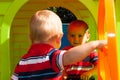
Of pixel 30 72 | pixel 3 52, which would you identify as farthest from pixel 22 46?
pixel 30 72

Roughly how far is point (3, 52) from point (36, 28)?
172 centimetres

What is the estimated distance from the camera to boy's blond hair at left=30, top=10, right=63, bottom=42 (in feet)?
6.05

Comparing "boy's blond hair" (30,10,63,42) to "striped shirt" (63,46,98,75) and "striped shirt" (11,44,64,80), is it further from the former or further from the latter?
"striped shirt" (63,46,98,75)

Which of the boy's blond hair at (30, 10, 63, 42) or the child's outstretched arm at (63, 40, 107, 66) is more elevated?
the boy's blond hair at (30, 10, 63, 42)

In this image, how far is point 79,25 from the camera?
11.0 feet

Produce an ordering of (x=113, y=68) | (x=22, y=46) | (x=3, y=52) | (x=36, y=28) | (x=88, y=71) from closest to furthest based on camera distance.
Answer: (x=113, y=68) → (x=36, y=28) → (x=88, y=71) → (x=3, y=52) → (x=22, y=46)

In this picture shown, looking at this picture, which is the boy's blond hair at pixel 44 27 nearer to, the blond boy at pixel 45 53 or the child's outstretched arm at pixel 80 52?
the blond boy at pixel 45 53

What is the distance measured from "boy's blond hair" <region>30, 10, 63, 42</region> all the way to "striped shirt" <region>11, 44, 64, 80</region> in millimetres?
54

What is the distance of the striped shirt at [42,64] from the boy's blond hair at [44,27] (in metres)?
0.05

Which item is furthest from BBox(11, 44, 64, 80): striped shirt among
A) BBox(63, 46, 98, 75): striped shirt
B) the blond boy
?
Result: BBox(63, 46, 98, 75): striped shirt

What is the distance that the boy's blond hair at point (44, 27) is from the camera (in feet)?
6.05

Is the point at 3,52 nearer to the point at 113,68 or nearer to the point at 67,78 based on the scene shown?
the point at 67,78

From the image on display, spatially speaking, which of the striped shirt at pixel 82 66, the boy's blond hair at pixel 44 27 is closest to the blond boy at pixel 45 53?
the boy's blond hair at pixel 44 27

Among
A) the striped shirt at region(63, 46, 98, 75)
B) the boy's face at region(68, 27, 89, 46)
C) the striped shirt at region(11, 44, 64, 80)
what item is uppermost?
the boy's face at region(68, 27, 89, 46)
